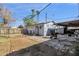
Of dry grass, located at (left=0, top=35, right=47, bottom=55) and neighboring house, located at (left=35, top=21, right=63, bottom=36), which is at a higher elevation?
neighboring house, located at (left=35, top=21, right=63, bottom=36)

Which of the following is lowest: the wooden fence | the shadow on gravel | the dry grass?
the shadow on gravel

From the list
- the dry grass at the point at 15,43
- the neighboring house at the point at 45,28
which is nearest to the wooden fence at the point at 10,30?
the dry grass at the point at 15,43

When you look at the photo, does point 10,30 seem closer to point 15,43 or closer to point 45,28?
point 15,43

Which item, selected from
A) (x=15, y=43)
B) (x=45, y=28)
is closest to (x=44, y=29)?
(x=45, y=28)

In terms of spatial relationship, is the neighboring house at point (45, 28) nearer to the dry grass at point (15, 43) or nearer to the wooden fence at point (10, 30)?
the dry grass at point (15, 43)

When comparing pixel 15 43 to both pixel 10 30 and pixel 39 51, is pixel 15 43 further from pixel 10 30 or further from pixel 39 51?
pixel 39 51

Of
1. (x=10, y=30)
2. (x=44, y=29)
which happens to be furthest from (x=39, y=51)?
(x=10, y=30)

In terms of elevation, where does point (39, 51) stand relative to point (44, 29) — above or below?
below

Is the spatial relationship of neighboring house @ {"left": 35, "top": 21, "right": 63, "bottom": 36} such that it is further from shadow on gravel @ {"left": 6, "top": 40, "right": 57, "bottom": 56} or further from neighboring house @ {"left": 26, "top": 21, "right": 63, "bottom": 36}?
shadow on gravel @ {"left": 6, "top": 40, "right": 57, "bottom": 56}

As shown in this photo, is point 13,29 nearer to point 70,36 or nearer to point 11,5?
point 11,5

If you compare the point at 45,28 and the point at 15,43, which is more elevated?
the point at 45,28

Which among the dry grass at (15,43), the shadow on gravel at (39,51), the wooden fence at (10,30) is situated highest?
the wooden fence at (10,30)

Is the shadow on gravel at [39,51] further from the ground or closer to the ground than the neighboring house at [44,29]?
closer to the ground

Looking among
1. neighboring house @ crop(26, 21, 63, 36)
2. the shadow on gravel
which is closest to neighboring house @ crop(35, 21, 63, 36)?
neighboring house @ crop(26, 21, 63, 36)
